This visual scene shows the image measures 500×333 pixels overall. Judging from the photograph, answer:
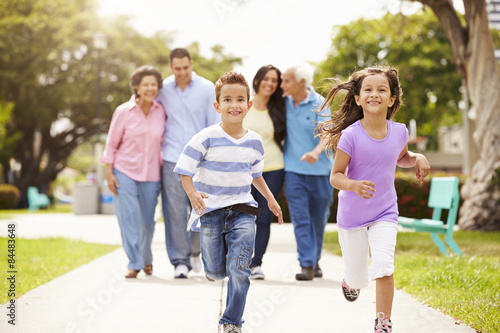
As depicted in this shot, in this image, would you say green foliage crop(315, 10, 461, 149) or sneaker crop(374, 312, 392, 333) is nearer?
sneaker crop(374, 312, 392, 333)

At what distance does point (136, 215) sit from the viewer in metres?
6.52

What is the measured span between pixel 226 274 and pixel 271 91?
9.48 ft

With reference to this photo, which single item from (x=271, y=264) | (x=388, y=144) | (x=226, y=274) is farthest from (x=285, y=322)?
(x=271, y=264)

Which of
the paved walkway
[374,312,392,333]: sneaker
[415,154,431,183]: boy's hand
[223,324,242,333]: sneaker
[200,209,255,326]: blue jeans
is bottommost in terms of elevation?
the paved walkway

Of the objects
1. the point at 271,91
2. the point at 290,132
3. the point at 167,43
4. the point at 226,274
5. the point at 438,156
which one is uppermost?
the point at 167,43

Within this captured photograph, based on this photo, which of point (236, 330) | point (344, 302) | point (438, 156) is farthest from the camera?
point (438, 156)

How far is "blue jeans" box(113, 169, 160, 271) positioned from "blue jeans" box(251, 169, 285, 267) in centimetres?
108

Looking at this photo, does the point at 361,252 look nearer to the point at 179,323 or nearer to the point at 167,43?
the point at 179,323

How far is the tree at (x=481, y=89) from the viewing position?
44.1 feet

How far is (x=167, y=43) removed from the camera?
35812 mm

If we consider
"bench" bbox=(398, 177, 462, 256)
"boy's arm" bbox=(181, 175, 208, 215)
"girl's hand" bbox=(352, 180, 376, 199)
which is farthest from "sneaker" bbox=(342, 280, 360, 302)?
"bench" bbox=(398, 177, 462, 256)

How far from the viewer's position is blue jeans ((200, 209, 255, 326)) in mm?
3846

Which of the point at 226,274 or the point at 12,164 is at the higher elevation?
the point at 226,274

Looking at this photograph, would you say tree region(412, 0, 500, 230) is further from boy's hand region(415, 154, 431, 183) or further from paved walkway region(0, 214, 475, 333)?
boy's hand region(415, 154, 431, 183)
